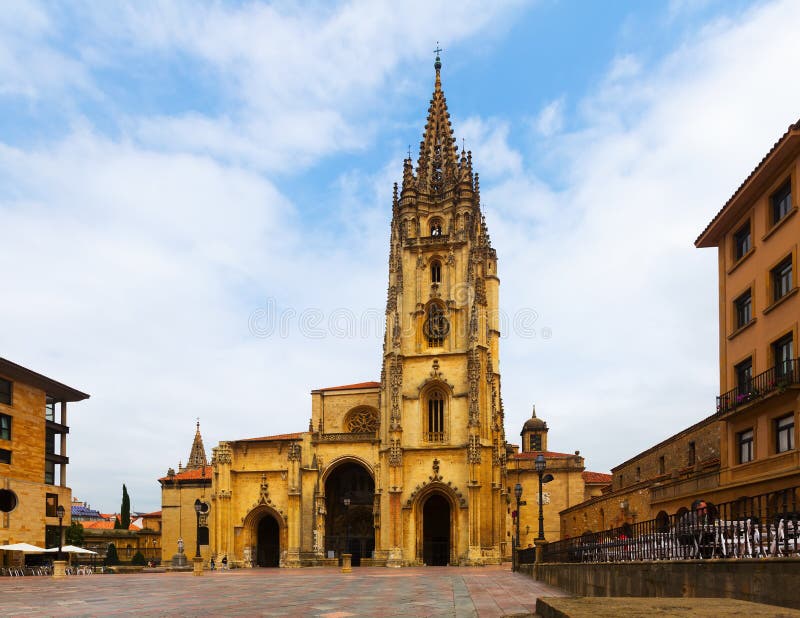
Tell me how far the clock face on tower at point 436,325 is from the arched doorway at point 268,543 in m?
18.7

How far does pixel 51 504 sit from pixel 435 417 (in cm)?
2653

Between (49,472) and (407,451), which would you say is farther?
(407,451)

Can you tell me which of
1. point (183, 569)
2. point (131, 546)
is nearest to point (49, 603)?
point (183, 569)

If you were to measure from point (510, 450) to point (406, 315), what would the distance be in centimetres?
1796

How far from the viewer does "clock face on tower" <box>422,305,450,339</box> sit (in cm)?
5986

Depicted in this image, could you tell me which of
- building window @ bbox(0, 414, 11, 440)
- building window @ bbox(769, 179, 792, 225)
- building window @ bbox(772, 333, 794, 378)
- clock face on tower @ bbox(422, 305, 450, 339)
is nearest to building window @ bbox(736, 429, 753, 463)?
building window @ bbox(772, 333, 794, 378)

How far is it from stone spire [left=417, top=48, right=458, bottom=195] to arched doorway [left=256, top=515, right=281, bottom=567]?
2905 centimetres

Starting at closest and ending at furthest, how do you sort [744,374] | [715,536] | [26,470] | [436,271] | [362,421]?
1. [715,536]
2. [744,374]
3. [26,470]
4. [436,271]
5. [362,421]

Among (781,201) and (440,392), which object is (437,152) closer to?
(440,392)

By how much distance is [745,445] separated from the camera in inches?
972

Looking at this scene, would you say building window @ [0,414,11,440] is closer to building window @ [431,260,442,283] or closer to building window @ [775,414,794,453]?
building window @ [431,260,442,283]

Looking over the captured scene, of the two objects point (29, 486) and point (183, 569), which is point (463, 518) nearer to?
point (183, 569)

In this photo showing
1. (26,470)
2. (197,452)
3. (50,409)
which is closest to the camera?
(26,470)

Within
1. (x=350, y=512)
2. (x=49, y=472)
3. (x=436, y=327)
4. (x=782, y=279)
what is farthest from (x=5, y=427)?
(x=782, y=279)
